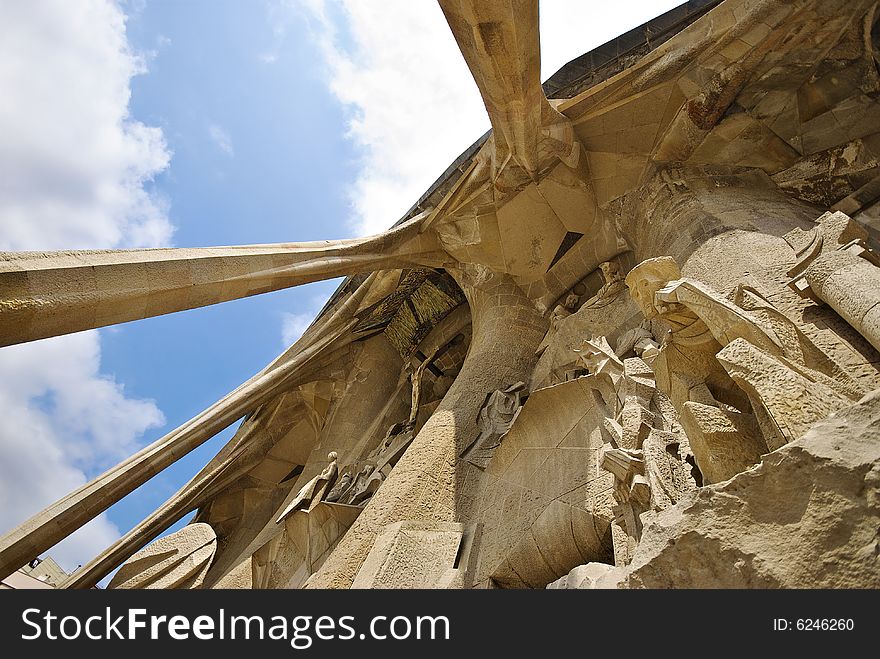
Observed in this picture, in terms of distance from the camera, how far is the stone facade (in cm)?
223

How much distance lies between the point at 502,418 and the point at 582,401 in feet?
3.99

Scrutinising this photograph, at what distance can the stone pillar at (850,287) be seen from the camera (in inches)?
94.6

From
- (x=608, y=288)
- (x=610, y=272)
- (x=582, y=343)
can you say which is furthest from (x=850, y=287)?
(x=610, y=272)

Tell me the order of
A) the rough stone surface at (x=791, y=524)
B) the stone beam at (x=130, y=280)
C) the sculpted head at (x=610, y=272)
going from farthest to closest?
1. the sculpted head at (x=610, y=272)
2. the stone beam at (x=130, y=280)
3. the rough stone surface at (x=791, y=524)

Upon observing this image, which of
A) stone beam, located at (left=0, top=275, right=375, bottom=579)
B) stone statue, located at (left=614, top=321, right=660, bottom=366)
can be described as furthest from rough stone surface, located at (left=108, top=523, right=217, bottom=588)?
stone statue, located at (left=614, top=321, right=660, bottom=366)

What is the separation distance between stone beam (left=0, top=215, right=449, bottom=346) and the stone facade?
2 cm

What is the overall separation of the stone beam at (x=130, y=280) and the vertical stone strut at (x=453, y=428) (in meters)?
1.93

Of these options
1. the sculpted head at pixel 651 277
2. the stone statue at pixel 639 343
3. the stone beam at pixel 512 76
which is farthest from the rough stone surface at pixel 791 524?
the stone beam at pixel 512 76

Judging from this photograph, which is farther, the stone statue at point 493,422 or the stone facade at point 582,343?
the stone statue at point 493,422

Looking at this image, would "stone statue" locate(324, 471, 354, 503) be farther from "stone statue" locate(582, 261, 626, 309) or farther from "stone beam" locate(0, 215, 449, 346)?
"stone statue" locate(582, 261, 626, 309)

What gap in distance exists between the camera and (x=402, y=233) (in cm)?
719

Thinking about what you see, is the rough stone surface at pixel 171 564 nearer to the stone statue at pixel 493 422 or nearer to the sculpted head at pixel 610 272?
the stone statue at pixel 493 422
